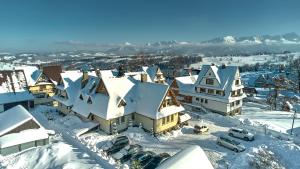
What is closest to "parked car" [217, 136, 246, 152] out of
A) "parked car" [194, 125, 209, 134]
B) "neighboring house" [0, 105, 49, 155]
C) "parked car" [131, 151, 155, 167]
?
"parked car" [194, 125, 209, 134]

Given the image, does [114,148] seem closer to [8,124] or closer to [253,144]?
[8,124]

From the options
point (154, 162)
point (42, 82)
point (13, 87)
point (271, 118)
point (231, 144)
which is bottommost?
point (271, 118)

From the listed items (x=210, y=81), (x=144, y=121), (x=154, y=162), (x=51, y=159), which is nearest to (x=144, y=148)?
(x=154, y=162)

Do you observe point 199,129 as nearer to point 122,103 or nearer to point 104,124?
point 122,103

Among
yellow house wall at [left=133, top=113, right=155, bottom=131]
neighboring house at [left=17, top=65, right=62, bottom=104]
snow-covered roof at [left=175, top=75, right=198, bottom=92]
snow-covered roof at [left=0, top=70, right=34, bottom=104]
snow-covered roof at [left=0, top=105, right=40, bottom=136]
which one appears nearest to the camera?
snow-covered roof at [left=0, top=105, right=40, bottom=136]

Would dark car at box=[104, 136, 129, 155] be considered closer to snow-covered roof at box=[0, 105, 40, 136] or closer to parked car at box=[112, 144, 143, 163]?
parked car at box=[112, 144, 143, 163]

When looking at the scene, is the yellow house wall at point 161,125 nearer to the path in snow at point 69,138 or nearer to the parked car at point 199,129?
the parked car at point 199,129

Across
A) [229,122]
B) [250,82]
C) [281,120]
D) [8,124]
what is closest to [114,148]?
[8,124]
